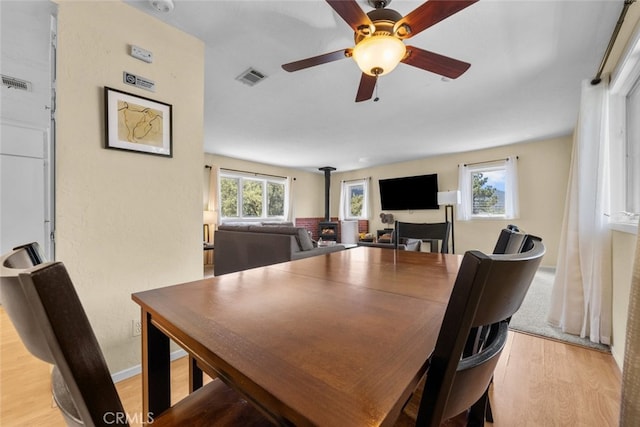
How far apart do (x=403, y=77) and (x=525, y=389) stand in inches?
103

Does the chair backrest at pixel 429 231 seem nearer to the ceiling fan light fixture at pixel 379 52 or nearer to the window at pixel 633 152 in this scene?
the ceiling fan light fixture at pixel 379 52

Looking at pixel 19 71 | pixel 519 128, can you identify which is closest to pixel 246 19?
pixel 19 71

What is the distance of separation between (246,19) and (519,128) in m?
4.25

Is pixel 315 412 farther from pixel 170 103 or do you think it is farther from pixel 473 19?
pixel 473 19

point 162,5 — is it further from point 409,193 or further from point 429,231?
point 409,193

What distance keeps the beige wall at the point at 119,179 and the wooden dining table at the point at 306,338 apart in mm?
1004

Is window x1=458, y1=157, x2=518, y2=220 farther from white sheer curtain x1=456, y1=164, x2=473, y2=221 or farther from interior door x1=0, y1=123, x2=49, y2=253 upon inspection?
interior door x1=0, y1=123, x2=49, y2=253

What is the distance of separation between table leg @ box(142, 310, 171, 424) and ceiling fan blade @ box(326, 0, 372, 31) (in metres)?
1.46

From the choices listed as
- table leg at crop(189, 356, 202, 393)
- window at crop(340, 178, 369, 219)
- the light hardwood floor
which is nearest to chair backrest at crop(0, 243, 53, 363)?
table leg at crop(189, 356, 202, 393)

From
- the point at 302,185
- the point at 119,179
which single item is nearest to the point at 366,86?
the point at 119,179

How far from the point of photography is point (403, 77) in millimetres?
2510

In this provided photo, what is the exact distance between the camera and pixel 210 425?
1.97ft

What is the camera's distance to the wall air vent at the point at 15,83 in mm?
1324

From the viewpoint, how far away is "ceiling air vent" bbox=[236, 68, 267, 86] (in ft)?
7.88
